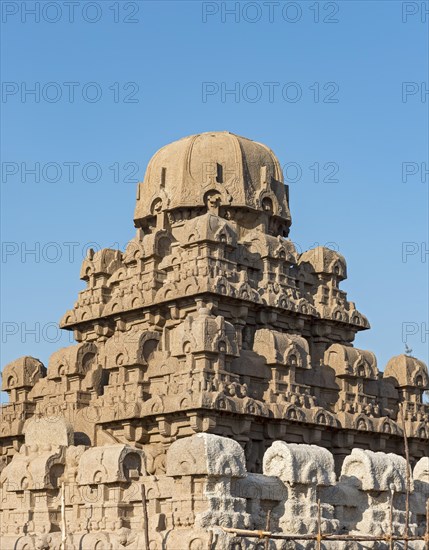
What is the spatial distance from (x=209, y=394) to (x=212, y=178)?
8962 millimetres

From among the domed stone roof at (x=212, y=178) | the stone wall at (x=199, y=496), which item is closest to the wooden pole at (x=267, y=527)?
the stone wall at (x=199, y=496)

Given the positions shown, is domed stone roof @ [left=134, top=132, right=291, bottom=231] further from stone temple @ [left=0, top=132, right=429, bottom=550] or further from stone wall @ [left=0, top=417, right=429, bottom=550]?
stone wall @ [left=0, top=417, right=429, bottom=550]

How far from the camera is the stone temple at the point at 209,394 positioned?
83.4ft

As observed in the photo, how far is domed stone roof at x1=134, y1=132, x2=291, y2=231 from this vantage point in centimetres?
3772

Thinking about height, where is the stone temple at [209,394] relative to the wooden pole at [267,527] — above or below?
above

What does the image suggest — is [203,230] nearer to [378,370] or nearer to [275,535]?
[378,370]

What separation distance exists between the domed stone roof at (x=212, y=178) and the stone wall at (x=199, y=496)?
36.1 ft

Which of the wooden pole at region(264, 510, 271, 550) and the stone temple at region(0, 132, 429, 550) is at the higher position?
the stone temple at region(0, 132, 429, 550)

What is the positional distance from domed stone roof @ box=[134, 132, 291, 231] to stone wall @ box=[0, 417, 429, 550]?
11.0 m

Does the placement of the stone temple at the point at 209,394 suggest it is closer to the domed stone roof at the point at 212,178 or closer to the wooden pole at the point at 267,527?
the domed stone roof at the point at 212,178

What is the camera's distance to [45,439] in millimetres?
30719

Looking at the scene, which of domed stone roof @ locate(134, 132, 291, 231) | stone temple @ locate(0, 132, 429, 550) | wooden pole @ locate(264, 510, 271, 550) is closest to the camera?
wooden pole @ locate(264, 510, 271, 550)

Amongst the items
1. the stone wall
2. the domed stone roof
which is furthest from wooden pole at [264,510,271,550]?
the domed stone roof

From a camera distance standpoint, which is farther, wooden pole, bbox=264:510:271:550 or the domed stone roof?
the domed stone roof
